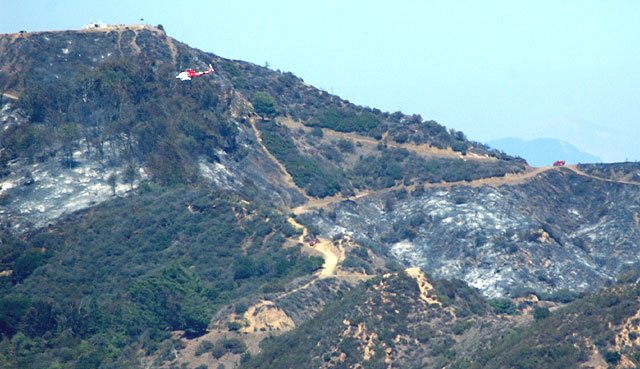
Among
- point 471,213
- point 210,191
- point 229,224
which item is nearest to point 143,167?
point 210,191

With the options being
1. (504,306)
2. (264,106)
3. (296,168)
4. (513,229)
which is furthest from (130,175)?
(504,306)

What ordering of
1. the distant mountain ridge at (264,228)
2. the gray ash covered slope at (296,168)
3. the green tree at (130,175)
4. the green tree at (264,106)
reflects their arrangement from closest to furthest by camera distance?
the distant mountain ridge at (264,228)
the gray ash covered slope at (296,168)
the green tree at (130,175)
the green tree at (264,106)

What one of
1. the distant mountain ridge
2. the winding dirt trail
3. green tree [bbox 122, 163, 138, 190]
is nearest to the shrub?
the distant mountain ridge

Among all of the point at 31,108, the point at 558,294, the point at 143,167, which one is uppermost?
the point at 31,108

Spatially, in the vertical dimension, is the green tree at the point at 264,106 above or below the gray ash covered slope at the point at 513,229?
above

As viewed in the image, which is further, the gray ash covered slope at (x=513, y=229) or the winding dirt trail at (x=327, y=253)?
the gray ash covered slope at (x=513, y=229)

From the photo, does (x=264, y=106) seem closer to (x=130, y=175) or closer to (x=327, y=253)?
(x=130, y=175)

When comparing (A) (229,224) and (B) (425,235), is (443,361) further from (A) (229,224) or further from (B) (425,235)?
(B) (425,235)

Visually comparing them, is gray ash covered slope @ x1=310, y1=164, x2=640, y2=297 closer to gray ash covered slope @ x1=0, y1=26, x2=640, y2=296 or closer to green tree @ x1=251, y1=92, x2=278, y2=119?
gray ash covered slope @ x1=0, y1=26, x2=640, y2=296

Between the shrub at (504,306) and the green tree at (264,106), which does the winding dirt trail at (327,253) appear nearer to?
the shrub at (504,306)

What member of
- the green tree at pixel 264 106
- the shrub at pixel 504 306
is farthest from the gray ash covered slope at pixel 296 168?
the shrub at pixel 504 306

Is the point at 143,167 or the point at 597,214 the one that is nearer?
the point at 143,167
